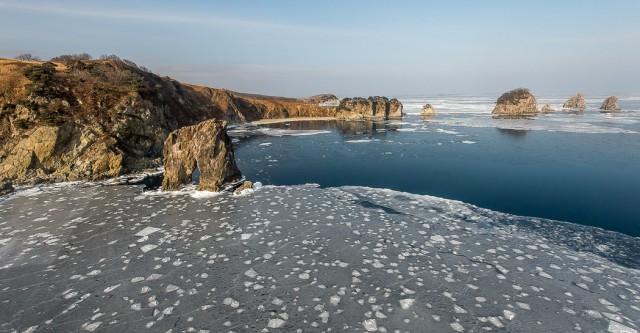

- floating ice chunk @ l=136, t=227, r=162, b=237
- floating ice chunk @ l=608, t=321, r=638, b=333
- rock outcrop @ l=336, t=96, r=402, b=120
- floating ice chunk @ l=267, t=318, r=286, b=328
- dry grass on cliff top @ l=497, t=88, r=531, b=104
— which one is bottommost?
floating ice chunk @ l=608, t=321, r=638, b=333

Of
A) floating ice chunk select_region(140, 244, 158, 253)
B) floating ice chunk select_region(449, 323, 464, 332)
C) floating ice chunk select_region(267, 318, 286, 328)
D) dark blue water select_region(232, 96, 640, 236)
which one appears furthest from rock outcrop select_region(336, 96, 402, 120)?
floating ice chunk select_region(267, 318, 286, 328)

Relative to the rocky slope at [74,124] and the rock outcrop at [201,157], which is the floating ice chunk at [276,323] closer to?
the rock outcrop at [201,157]

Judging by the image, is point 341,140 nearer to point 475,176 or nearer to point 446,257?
point 475,176

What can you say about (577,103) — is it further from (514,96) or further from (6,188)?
(6,188)

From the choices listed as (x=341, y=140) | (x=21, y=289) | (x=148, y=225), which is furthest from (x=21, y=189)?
(x=341, y=140)

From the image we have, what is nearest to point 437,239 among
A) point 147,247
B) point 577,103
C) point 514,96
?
point 147,247

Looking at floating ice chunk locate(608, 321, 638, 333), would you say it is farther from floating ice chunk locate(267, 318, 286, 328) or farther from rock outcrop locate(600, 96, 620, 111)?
rock outcrop locate(600, 96, 620, 111)
